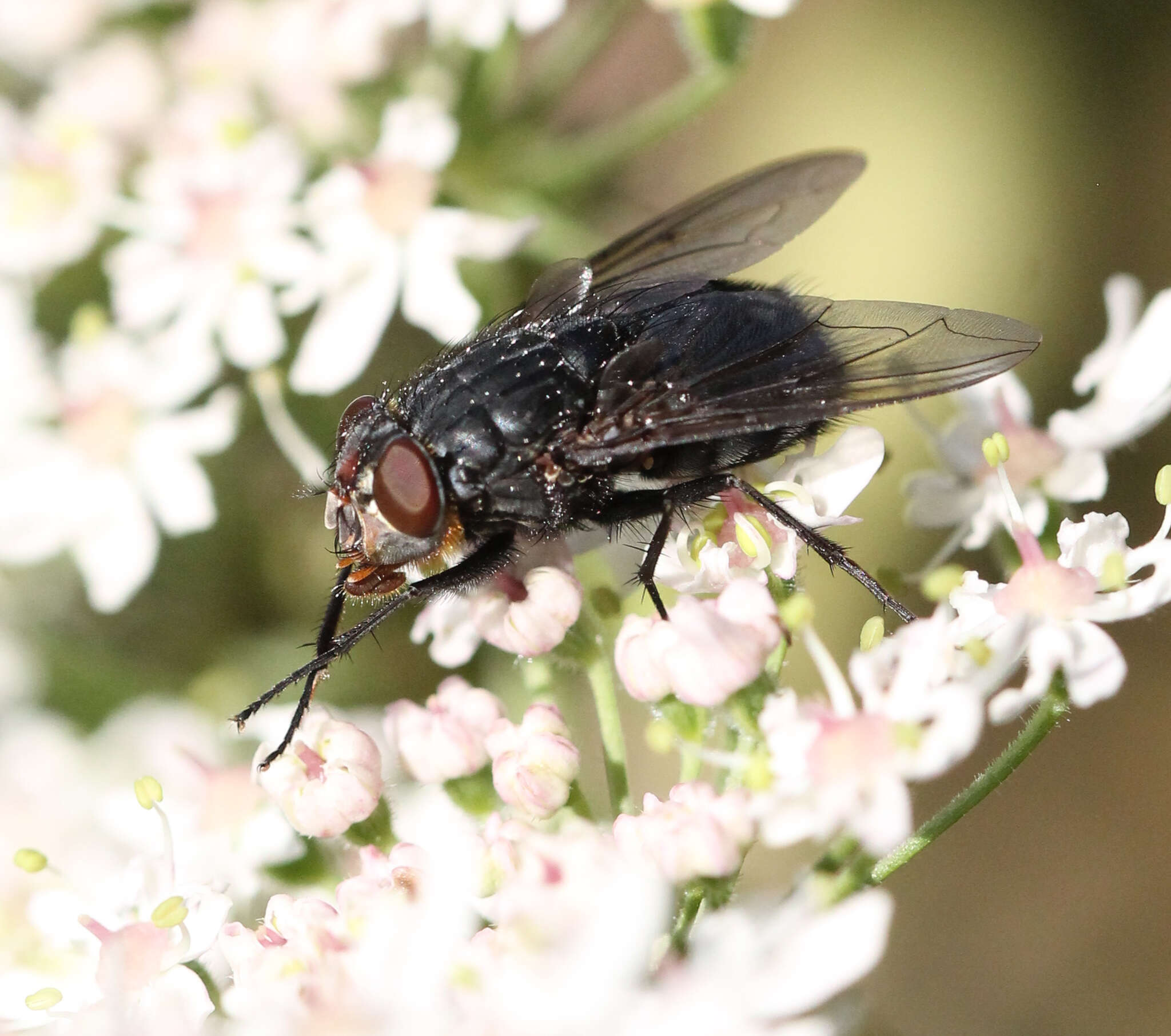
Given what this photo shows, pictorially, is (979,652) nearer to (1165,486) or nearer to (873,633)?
(873,633)

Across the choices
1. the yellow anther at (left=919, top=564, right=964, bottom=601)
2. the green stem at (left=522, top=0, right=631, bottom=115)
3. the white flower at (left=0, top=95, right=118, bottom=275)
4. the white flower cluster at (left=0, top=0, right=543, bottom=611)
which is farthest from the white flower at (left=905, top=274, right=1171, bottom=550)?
the white flower at (left=0, top=95, right=118, bottom=275)

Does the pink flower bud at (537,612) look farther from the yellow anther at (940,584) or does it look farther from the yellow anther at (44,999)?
the yellow anther at (44,999)

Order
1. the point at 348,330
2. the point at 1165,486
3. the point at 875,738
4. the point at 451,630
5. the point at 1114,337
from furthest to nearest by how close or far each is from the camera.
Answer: the point at 348,330 → the point at 1114,337 → the point at 451,630 → the point at 1165,486 → the point at 875,738

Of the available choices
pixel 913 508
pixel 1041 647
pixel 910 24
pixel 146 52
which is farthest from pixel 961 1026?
pixel 146 52

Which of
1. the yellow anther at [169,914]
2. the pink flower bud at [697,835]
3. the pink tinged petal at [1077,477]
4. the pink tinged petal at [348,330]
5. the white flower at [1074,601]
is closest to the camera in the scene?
the pink flower bud at [697,835]

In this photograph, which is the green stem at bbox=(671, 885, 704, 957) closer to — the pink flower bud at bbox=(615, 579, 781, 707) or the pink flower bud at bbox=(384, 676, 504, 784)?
the pink flower bud at bbox=(615, 579, 781, 707)

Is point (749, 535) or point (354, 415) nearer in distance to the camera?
point (749, 535)

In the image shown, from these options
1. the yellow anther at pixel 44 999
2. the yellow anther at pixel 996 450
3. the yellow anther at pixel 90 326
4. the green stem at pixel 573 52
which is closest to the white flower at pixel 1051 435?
the yellow anther at pixel 996 450

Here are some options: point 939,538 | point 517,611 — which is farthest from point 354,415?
point 939,538
